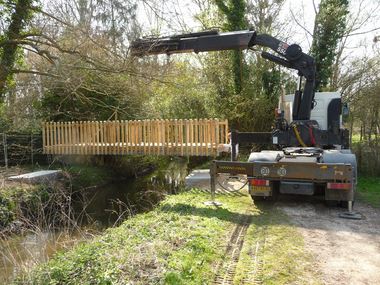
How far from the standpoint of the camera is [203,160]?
16.3m

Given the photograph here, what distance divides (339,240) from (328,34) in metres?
12.2

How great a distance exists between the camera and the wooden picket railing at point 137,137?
502 inches

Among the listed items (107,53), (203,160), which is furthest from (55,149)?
(107,53)

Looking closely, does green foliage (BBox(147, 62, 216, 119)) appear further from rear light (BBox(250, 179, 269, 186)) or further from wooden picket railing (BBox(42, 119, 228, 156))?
rear light (BBox(250, 179, 269, 186))

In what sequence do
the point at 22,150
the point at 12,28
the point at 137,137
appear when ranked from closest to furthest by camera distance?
the point at 12,28
the point at 137,137
the point at 22,150

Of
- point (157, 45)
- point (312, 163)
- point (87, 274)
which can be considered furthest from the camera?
point (157, 45)

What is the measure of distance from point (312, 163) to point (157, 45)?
15.4 ft

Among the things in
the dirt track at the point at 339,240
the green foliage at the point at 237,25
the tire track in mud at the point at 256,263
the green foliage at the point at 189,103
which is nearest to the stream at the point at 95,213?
the green foliage at the point at 189,103

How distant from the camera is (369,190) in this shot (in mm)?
8922

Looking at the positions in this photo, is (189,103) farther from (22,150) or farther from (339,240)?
(339,240)

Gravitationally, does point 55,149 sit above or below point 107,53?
below

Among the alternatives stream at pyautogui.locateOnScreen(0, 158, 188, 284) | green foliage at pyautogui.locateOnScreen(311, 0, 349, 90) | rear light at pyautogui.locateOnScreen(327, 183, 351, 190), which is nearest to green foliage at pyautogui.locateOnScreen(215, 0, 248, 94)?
green foliage at pyautogui.locateOnScreen(311, 0, 349, 90)

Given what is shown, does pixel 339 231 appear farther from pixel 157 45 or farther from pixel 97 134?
pixel 97 134

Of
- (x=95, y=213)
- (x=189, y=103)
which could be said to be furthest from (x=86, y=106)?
(x=95, y=213)
